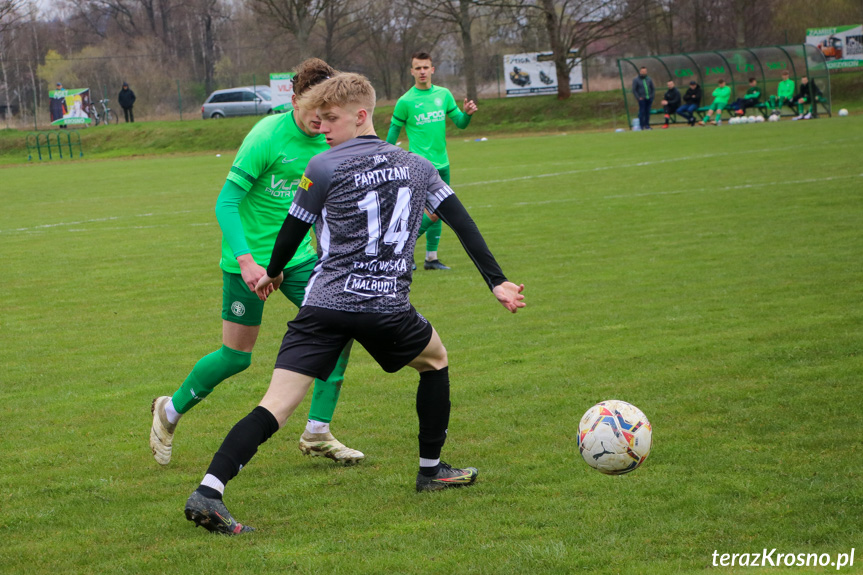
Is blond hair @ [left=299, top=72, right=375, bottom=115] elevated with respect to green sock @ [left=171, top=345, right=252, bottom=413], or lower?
elevated

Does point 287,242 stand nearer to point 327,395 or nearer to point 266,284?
point 266,284

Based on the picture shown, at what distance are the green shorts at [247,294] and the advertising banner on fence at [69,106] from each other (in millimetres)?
47220

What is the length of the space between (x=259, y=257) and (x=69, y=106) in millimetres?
47543

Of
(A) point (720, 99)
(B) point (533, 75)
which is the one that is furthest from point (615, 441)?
(B) point (533, 75)

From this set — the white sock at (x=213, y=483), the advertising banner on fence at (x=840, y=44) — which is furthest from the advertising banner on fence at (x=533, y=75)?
the white sock at (x=213, y=483)

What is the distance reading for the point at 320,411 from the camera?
188 inches

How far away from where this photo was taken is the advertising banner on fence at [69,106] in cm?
4756

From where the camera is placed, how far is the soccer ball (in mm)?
3949

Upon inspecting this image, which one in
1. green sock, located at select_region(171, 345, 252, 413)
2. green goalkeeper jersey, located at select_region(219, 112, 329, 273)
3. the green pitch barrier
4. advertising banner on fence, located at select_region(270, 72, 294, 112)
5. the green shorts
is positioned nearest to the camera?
green goalkeeper jersey, located at select_region(219, 112, 329, 273)

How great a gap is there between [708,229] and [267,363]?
270 inches

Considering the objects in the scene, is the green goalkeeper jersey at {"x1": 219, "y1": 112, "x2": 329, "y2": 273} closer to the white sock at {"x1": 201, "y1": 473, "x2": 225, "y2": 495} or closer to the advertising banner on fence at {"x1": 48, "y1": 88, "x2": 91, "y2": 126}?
the white sock at {"x1": 201, "y1": 473, "x2": 225, "y2": 495}

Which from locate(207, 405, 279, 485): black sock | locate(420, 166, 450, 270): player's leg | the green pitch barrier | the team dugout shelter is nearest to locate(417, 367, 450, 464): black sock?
locate(207, 405, 279, 485): black sock

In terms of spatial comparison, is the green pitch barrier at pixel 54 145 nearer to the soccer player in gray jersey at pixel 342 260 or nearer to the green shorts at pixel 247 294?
the green shorts at pixel 247 294

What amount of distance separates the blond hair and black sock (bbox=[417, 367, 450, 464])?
1249 mm
